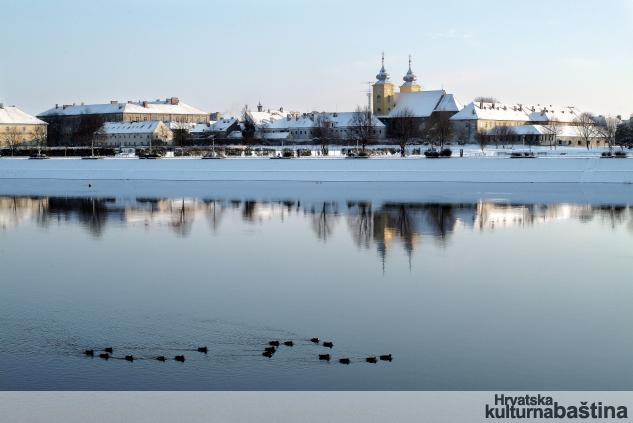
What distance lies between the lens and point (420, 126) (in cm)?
9275

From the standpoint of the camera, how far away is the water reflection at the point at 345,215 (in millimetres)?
22022

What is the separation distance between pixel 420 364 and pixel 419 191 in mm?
27933

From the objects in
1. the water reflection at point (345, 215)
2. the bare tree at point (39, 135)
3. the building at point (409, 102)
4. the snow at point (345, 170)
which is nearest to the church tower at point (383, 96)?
the building at point (409, 102)

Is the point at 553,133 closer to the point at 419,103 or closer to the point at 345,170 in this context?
the point at 419,103

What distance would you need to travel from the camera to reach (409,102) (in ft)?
321

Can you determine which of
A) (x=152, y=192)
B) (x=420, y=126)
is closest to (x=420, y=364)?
(x=152, y=192)

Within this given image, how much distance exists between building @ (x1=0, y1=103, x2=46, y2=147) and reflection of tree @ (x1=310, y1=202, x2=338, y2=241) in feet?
222

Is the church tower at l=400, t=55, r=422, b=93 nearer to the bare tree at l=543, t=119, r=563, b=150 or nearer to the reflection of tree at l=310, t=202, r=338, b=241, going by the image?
the bare tree at l=543, t=119, r=563, b=150

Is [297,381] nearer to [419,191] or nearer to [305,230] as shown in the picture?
[305,230]

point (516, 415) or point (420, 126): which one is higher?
point (420, 126)

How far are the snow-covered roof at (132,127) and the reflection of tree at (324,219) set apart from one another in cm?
7256

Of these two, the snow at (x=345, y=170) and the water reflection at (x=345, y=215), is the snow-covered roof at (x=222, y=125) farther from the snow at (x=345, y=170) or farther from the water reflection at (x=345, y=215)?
the water reflection at (x=345, y=215)

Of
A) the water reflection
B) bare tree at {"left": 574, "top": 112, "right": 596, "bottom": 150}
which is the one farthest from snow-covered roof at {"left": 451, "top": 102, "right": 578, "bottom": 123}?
the water reflection

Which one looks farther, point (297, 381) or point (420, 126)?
point (420, 126)
